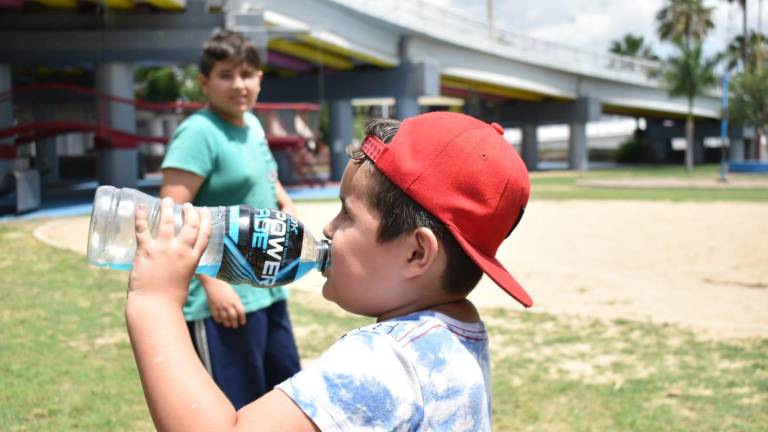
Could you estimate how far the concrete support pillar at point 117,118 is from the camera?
2198 centimetres

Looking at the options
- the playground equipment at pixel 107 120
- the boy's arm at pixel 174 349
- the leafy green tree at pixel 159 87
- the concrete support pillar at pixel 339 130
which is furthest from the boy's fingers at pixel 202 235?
the leafy green tree at pixel 159 87

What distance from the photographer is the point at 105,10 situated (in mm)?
21266

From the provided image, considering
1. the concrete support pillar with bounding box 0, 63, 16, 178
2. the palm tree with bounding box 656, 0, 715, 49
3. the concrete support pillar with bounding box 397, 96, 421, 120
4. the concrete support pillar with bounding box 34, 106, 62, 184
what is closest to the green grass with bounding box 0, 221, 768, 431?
the concrete support pillar with bounding box 0, 63, 16, 178

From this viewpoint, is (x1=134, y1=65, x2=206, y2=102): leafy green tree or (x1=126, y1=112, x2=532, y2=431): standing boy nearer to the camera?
(x1=126, y1=112, x2=532, y2=431): standing boy

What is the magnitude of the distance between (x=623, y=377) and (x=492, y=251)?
373 cm

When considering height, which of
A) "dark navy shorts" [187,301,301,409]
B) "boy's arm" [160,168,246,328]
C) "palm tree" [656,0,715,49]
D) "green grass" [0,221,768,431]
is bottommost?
"green grass" [0,221,768,431]

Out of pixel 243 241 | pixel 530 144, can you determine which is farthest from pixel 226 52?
pixel 530 144

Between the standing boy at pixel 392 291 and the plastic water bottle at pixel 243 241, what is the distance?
18 cm

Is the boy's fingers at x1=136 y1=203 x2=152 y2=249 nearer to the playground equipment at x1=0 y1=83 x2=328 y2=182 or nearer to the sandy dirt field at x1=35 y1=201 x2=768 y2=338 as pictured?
the sandy dirt field at x1=35 y1=201 x2=768 y2=338

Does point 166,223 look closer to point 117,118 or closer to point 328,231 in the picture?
point 328,231

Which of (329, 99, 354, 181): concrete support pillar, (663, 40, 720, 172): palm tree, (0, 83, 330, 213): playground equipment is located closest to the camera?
(0, 83, 330, 213): playground equipment

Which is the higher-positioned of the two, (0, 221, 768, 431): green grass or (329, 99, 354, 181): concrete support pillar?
(329, 99, 354, 181): concrete support pillar

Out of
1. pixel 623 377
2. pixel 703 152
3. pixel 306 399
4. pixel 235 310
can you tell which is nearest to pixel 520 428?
pixel 623 377

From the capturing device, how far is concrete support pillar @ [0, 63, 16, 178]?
59.5ft
